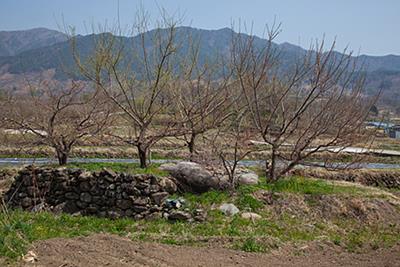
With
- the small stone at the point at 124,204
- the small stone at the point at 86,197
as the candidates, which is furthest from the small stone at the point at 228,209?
the small stone at the point at 86,197

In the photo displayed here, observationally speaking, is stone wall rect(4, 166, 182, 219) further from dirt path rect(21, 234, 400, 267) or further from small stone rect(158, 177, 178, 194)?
dirt path rect(21, 234, 400, 267)

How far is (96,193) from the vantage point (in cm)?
1127

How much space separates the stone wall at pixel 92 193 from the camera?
1076 cm

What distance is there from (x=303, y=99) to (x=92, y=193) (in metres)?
6.43

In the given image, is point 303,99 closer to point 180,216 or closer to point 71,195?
point 180,216

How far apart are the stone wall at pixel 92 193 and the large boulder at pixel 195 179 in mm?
473

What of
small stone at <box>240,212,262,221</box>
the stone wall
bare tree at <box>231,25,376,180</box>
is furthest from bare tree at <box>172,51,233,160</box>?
small stone at <box>240,212,262,221</box>

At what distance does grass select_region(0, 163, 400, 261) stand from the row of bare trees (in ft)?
5.10

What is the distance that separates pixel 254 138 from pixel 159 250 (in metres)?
7.36

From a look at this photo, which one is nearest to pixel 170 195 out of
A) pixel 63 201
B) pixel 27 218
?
pixel 63 201

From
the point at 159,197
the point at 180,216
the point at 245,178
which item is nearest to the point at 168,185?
the point at 159,197

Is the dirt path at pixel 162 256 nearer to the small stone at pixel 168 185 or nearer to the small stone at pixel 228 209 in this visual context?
the small stone at pixel 228 209

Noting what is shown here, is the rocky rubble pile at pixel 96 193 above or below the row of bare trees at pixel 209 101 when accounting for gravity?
below

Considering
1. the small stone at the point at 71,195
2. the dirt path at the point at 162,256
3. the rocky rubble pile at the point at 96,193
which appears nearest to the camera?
the dirt path at the point at 162,256
